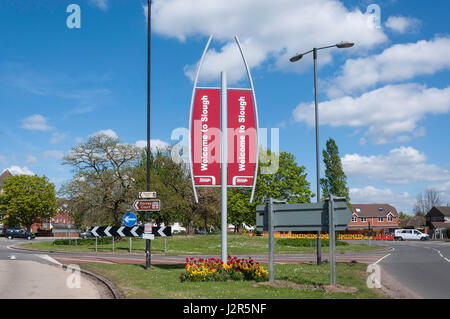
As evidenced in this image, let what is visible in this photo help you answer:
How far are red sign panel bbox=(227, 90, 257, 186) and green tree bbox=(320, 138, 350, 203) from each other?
57845 mm

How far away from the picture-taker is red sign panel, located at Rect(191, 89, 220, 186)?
14141 millimetres

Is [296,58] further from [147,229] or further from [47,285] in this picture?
[47,285]

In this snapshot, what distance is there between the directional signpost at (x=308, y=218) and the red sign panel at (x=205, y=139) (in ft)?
8.09

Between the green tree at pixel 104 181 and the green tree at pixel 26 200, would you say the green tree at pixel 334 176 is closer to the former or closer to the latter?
the green tree at pixel 104 181

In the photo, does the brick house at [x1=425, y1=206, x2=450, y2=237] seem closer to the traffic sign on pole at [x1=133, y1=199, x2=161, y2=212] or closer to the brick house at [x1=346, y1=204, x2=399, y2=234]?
the brick house at [x1=346, y1=204, x2=399, y2=234]

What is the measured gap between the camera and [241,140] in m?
14.5

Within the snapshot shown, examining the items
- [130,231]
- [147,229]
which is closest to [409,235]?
[130,231]

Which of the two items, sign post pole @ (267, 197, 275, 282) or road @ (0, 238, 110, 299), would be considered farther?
sign post pole @ (267, 197, 275, 282)

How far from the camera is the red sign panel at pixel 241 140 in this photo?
14.4 m

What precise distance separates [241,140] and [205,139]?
1.23 m

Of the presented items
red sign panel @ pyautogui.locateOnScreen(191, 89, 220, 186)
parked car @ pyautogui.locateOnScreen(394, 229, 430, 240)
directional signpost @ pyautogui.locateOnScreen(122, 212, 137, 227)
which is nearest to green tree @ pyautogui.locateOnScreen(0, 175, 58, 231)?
parked car @ pyautogui.locateOnScreen(394, 229, 430, 240)
